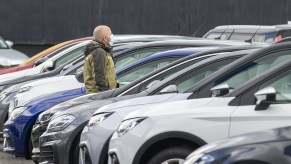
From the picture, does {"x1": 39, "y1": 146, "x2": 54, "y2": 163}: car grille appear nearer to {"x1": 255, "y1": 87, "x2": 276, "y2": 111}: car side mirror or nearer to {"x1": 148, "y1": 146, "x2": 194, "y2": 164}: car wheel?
{"x1": 148, "y1": 146, "x2": 194, "y2": 164}: car wheel

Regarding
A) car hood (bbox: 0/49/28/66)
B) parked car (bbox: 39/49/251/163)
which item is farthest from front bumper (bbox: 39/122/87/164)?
car hood (bbox: 0/49/28/66)

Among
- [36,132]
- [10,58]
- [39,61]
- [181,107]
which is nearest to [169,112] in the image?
[181,107]

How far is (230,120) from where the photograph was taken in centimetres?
677

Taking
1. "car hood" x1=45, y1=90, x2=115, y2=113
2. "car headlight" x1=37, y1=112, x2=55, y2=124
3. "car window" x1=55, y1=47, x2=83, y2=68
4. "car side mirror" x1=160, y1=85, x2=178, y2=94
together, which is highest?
"car side mirror" x1=160, y1=85, x2=178, y2=94

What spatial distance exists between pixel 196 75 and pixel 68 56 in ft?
22.6

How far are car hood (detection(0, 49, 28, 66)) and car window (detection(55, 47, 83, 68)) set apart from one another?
5446mm

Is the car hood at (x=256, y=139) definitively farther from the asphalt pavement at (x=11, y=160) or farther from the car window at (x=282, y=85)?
the asphalt pavement at (x=11, y=160)

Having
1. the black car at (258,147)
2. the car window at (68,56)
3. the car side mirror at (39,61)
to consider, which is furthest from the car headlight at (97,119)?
the car side mirror at (39,61)

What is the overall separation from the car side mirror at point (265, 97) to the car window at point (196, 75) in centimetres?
210

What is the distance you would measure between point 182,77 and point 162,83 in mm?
211

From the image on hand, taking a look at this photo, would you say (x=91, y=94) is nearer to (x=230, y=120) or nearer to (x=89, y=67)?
(x=89, y=67)

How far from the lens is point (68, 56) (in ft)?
50.3

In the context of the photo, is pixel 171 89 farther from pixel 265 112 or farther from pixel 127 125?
pixel 265 112

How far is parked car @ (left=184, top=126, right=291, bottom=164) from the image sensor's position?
4.73 m
